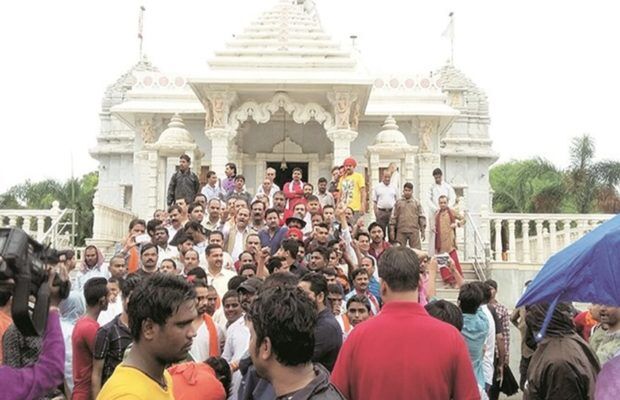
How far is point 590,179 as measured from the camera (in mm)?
28328

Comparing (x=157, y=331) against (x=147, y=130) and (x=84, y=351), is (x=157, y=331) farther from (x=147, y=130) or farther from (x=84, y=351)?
(x=147, y=130)

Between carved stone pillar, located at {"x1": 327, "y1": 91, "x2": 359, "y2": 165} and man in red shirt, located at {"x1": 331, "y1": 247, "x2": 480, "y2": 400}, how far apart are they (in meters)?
13.6

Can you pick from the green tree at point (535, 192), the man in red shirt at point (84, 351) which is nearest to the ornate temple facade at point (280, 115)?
the green tree at point (535, 192)

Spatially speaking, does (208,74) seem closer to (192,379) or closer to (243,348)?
(243,348)

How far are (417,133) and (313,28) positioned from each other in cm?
409

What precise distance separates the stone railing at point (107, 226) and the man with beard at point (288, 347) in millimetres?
13881

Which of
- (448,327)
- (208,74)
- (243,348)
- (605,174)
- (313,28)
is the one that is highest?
(313,28)

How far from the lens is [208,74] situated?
17.3 m

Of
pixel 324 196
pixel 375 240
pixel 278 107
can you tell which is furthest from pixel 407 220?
pixel 278 107

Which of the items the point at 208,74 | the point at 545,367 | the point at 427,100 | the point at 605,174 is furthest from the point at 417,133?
the point at 545,367

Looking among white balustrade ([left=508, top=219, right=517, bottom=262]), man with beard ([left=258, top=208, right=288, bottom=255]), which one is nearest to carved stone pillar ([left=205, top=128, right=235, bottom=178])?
white balustrade ([left=508, top=219, right=517, bottom=262])

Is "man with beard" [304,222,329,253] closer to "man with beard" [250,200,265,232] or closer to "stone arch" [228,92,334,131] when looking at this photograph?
"man with beard" [250,200,265,232]

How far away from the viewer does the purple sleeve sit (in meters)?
2.97

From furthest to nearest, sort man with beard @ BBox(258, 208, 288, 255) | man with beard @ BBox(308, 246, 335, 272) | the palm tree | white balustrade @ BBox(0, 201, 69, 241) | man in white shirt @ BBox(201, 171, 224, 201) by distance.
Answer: the palm tree < white balustrade @ BBox(0, 201, 69, 241) < man in white shirt @ BBox(201, 171, 224, 201) < man with beard @ BBox(258, 208, 288, 255) < man with beard @ BBox(308, 246, 335, 272)
